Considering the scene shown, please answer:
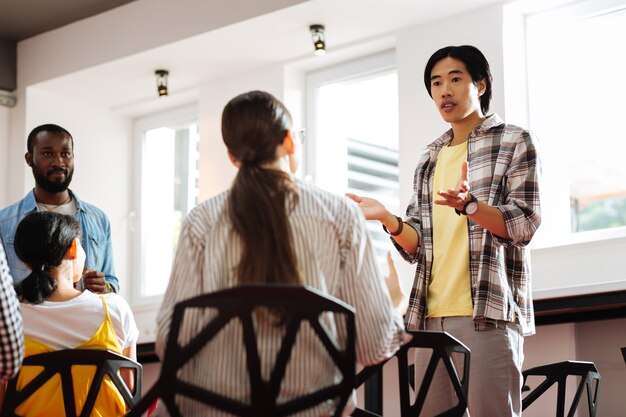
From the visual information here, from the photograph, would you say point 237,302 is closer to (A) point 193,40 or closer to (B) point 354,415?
(B) point 354,415

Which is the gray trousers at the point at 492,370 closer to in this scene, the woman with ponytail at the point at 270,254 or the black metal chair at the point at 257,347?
the woman with ponytail at the point at 270,254

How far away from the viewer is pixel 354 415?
86.0 inches

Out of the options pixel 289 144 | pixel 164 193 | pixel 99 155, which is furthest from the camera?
pixel 164 193

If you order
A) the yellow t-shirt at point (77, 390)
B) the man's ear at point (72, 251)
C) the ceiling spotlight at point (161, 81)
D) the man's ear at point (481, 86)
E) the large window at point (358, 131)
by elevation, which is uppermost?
the ceiling spotlight at point (161, 81)

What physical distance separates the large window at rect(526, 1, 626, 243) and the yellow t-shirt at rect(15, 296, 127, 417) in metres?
2.49

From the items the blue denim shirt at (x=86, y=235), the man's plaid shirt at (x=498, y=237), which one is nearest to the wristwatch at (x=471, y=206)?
the man's plaid shirt at (x=498, y=237)

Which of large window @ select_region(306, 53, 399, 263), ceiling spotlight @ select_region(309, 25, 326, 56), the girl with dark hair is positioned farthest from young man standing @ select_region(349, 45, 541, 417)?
large window @ select_region(306, 53, 399, 263)

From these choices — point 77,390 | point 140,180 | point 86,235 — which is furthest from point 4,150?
point 77,390

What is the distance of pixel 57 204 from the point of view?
3.99 metres

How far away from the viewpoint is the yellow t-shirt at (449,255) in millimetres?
2703

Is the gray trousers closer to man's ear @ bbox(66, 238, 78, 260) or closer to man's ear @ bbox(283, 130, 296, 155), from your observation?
man's ear @ bbox(283, 130, 296, 155)

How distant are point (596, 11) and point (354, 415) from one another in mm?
3011

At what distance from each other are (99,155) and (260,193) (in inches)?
186

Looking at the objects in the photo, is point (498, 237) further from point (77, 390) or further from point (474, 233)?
point (77, 390)
